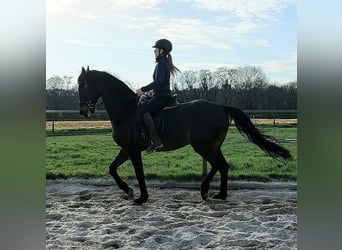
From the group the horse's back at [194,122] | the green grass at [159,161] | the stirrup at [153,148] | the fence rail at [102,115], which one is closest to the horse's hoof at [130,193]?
the green grass at [159,161]

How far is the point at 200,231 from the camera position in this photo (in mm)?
2852

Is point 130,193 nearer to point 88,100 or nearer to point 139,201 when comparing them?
point 139,201

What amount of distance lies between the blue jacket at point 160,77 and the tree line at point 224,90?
0.30ft

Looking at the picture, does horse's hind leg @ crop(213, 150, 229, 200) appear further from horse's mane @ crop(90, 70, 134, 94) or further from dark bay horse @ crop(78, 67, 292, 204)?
horse's mane @ crop(90, 70, 134, 94)

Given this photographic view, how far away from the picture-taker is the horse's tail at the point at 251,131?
324 centimetres

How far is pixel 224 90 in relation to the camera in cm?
332

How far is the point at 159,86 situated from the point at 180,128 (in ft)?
1.37

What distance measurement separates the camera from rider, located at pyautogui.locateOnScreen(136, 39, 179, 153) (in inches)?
122

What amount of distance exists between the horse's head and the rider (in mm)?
380

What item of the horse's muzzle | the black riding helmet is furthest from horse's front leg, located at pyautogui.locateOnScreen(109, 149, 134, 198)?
the black riding helmet

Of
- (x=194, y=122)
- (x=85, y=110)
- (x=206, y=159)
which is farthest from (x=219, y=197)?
(x=85, y=110)
